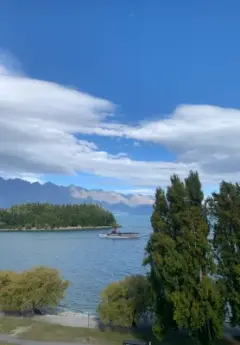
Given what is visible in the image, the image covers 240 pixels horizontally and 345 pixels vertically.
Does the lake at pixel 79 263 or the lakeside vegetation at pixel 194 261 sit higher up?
the lakeside vegetation at pixel 194 261

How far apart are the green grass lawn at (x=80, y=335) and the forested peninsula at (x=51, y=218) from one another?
14945cm

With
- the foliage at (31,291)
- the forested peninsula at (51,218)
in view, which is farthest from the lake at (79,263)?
the forested peninsula at (51,218)

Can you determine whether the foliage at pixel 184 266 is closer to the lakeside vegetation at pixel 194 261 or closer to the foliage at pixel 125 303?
the lakeside vegetation at pixel 194 261

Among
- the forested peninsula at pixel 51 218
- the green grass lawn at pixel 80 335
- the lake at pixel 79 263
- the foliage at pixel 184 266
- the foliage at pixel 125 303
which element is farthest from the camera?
the forested peninsula at pixel 51 218

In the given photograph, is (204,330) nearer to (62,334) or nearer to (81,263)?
(62,334)

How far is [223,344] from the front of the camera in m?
28.6

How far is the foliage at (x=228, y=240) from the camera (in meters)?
26.4

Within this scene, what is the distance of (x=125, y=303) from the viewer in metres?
33.0

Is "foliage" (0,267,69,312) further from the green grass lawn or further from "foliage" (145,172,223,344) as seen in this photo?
"foliage" (145,172,223,344)

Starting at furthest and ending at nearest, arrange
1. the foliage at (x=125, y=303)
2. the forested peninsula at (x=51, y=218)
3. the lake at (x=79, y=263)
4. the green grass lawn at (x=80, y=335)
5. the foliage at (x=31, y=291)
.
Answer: the forested peninsula at (x=51, y=218) < the lake at (x=79, y=263) < the foliage at (x=31, y=291) < the foliage at (x=125, y=303) < the green grass lawn at (x=80, y=335)

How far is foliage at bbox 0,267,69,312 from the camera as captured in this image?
124 ft

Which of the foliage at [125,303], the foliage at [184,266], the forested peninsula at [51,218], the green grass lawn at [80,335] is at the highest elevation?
the forested peninsula at [51,218]

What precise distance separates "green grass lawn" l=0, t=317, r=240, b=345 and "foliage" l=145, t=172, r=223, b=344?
2851 mm

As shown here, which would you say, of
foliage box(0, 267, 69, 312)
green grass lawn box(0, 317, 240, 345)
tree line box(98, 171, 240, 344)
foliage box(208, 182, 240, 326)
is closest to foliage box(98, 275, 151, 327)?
green grass lawn box(0, 317, 240, 345)
